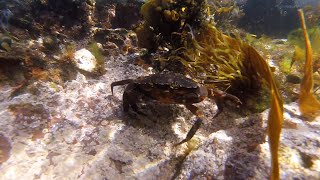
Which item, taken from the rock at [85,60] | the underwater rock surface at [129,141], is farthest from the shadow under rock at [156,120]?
the rock at [85,60]

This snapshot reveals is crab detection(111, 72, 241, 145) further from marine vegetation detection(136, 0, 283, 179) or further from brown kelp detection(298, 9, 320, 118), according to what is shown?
brown kelp detection(298, 9, 320, 118)

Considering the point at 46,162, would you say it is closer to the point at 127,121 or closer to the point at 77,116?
the point at 77,116

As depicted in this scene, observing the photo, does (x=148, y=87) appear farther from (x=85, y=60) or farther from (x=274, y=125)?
(x=85, y=60)

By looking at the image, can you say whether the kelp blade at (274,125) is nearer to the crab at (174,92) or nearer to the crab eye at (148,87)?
the crab at (174,92)

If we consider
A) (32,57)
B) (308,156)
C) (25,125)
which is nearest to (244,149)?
(308,156)

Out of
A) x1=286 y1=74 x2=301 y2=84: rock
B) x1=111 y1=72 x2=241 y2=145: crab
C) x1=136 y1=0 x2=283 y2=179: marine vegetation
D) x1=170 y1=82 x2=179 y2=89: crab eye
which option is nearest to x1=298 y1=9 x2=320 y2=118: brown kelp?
x1=136 y1=0 x2=283 y2=179: marine vegetation

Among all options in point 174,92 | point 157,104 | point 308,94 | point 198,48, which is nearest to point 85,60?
point 157,104

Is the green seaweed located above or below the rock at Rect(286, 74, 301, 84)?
above
